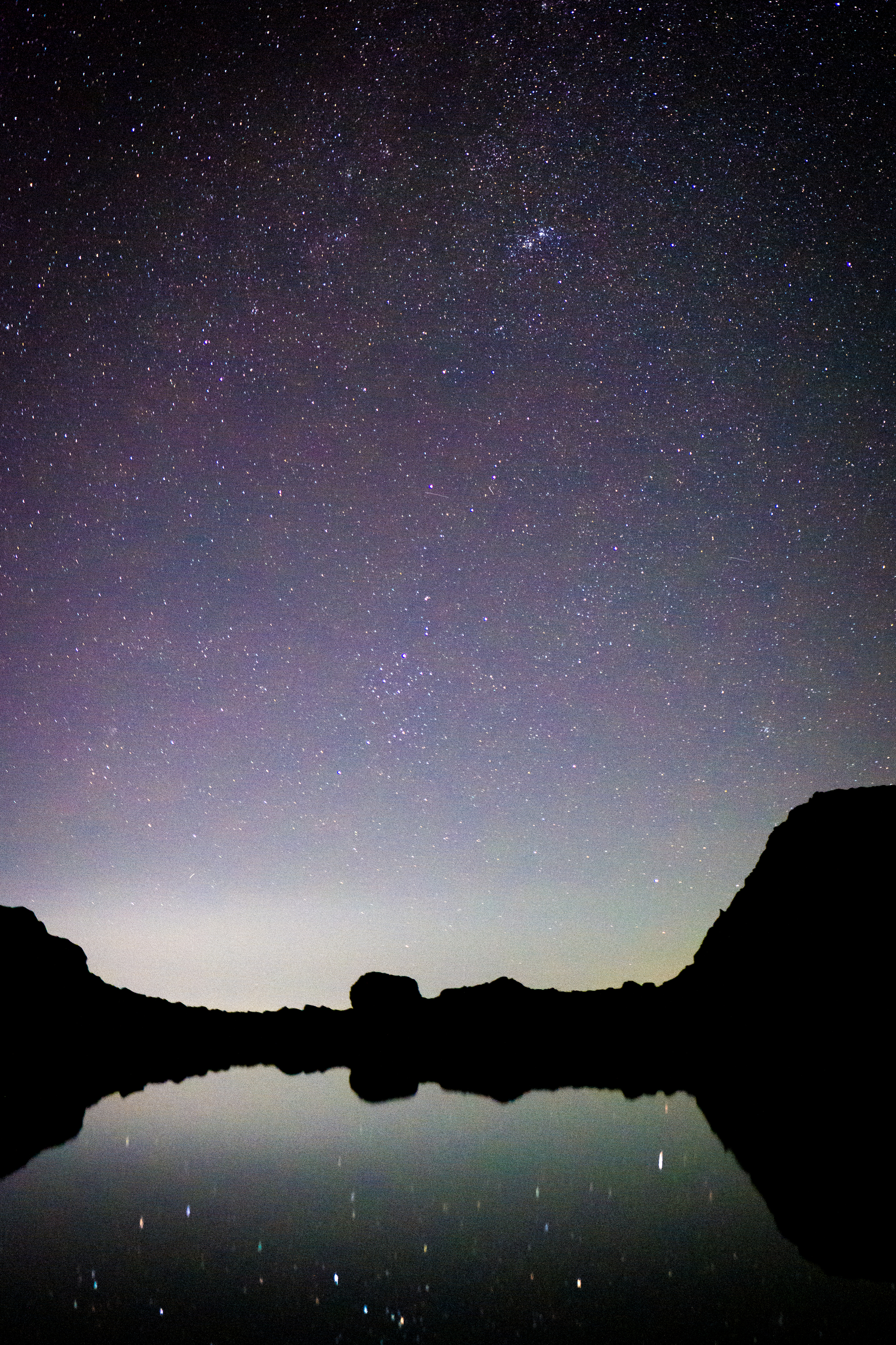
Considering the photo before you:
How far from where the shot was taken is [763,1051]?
34469 millimetres

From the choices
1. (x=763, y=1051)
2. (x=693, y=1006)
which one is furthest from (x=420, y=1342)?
(x=693, y=1006)

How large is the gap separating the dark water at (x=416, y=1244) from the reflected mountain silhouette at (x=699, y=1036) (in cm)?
96

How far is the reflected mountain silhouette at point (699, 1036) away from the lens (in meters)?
13.2

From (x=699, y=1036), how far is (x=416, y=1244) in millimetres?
37189

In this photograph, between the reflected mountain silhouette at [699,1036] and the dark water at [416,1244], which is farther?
the reflected mountain silhouette at [699,1036]

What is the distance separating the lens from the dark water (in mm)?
7000

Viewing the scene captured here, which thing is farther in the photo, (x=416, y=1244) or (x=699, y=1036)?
(x=699, y=1036)

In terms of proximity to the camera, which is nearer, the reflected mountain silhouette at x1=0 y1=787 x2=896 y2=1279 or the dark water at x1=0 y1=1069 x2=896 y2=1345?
the dark water at x1=0 y1=1069 x2=896 y2=1345

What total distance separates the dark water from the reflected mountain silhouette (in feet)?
3.14

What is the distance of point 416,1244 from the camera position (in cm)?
930

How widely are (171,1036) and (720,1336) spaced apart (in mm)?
48304

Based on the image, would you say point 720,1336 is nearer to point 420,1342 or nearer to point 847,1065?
point 420,1342

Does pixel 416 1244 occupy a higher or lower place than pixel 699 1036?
higher

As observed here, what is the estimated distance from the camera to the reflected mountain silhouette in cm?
1316
